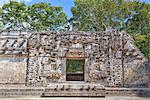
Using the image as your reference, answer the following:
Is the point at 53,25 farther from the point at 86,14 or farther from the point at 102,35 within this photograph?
the point at 102,35

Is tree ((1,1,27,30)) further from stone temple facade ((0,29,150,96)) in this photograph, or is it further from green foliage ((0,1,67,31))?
stone temple facade ((0,29,150,96))

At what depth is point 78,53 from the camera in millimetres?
16344

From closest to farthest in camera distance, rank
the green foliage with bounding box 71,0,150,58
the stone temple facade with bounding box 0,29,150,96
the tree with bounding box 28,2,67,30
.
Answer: the stone temple facade with bounding box 0,29,150,96 < the green foliage with bounding box 71,0,150,58 < the tree with bounding box 28,2,67,30

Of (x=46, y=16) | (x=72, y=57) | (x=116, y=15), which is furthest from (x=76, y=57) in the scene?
(x=46, y=16)

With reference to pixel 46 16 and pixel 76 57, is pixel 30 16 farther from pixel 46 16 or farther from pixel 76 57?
pixel 76 57

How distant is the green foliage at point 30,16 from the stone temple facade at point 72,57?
1158 cm

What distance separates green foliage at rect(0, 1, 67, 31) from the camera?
28.1 meters

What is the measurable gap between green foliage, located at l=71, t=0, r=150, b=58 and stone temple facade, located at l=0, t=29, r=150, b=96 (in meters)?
10.0

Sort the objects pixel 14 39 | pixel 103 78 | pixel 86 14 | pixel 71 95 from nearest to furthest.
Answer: pixel 71 95 → pixel 103 78 → pixel 14 39 → pixel 86 14

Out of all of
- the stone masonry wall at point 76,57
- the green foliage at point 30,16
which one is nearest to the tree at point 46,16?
the green foliage at point 30,16

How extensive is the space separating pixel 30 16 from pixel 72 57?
44.1ft

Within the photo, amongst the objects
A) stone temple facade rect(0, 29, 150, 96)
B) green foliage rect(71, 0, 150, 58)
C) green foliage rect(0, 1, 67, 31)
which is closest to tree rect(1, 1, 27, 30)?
green foliage rect(0, 1, 67, 31)

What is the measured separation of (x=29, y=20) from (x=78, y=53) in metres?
13.5


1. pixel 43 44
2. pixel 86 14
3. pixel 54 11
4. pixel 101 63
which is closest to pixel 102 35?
pixel 101 63
